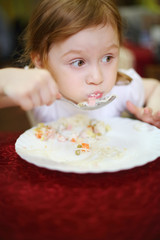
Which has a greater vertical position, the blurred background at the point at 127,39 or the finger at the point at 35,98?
the finger at the point at 35,98

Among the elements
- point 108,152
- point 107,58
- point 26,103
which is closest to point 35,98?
point 26,103

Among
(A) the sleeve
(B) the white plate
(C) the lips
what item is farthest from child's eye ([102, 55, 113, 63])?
(A) the sleeve

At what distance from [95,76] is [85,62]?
5cm

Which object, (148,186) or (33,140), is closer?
(148,186)

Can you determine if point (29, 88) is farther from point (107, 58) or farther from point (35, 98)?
point (107, 58)

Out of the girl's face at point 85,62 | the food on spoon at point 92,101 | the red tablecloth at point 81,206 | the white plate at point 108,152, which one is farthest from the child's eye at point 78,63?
the red tablecloth at point 81,206

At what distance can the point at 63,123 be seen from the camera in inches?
35.5

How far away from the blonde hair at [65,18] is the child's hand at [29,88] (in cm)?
22

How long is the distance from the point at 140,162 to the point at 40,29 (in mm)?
535

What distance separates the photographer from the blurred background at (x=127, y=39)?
8.48 ft

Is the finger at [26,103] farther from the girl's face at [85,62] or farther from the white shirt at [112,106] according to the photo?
the white shirt at [112,106]

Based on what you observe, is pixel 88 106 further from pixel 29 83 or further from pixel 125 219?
pixel 125 219

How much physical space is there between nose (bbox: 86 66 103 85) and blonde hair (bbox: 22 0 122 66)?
4.7 inches

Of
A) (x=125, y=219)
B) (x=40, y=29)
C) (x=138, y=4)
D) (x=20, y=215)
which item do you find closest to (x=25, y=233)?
(x=20, y=215)
